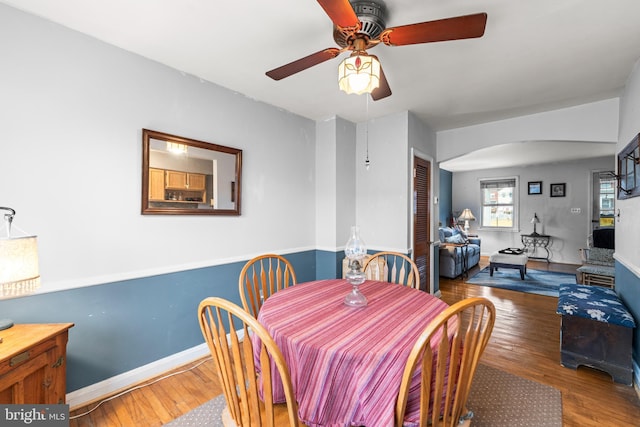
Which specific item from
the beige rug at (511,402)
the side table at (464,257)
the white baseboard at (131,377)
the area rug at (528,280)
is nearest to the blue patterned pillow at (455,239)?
the side table at (464,257)

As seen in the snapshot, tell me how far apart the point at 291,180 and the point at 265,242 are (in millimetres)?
772

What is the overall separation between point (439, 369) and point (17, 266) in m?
1.75

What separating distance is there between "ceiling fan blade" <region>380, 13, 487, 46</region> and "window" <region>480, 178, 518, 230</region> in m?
7.30

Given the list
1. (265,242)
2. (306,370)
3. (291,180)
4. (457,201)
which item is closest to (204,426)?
(306,370)

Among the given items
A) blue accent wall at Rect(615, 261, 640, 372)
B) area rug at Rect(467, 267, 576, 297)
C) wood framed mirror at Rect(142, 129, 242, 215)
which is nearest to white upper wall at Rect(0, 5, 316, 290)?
wood framed mirror at Rect(142, 129, 242, 215)

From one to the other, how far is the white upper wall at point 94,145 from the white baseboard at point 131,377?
2.28ft

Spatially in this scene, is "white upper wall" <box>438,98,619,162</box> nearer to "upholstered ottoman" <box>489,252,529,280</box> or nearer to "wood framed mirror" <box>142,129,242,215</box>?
"upholstered ottoman" <box>489,252,529,280</box>

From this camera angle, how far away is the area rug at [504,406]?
1723mm

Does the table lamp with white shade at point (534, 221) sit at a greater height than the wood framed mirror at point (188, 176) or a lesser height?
lesser

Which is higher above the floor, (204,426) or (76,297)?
(76,297)

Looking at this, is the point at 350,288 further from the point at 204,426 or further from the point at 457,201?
the point at 457,201

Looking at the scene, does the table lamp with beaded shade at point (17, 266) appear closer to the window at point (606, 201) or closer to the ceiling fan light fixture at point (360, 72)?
the ceiling fan light fixture at point (360, 72)

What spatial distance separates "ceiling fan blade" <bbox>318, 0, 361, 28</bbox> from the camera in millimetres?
1154

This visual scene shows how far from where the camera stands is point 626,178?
2.47 meters
